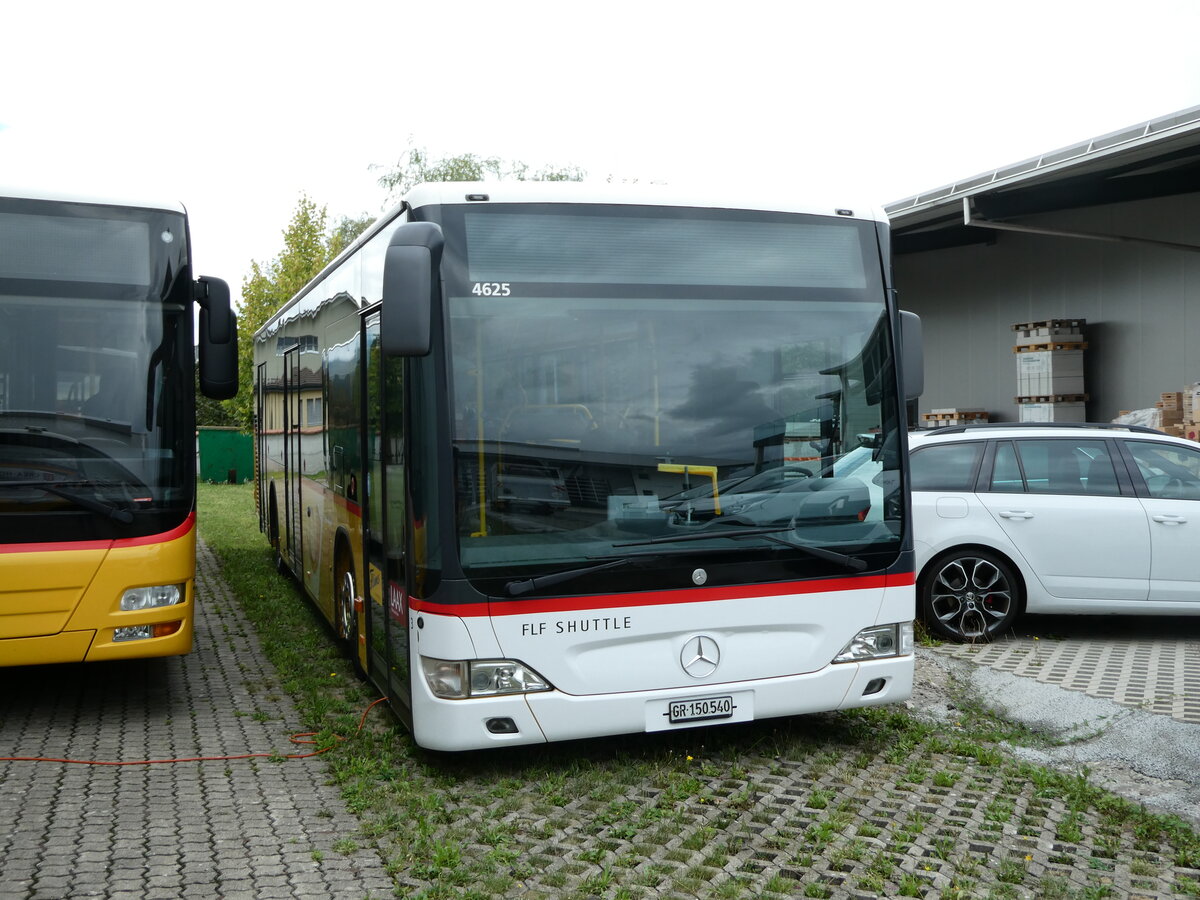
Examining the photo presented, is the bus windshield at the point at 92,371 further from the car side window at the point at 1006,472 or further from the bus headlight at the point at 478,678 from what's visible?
the car side window at the point at 1006,472

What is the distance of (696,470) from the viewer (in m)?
5.57

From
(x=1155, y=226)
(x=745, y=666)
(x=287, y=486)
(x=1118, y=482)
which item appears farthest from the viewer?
(x=1155, y=226)

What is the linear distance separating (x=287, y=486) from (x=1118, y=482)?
7254 mm

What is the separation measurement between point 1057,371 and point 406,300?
1467cm

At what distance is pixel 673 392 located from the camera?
220 inches

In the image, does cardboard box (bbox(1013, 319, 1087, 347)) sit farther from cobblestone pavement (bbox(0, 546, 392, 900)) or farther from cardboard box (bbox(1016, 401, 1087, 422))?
cobblestone pavement (bbox(0, 546, 392, 900))

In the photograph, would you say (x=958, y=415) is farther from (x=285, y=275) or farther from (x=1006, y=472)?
(x=285, y=275)

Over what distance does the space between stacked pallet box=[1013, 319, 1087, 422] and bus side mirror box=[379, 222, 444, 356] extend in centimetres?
1449

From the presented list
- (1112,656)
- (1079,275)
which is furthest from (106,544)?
(1079,275)

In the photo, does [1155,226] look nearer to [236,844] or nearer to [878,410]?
[878,410]

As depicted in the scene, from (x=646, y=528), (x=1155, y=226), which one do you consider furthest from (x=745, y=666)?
(x=1155, y=226)

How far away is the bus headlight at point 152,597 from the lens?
22.4 feet

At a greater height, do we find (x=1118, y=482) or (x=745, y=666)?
(x=1118, y=482)

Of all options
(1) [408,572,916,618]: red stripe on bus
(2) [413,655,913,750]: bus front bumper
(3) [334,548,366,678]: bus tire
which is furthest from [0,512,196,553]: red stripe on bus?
(2) [413,655,913,750]: bus front bumper
